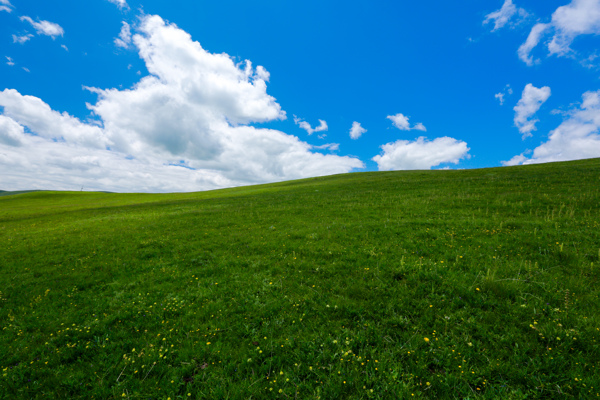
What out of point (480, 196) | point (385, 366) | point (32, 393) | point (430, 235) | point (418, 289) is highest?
point (480, 196)

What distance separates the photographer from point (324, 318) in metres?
6.82

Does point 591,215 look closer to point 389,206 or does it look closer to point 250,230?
point 389,206

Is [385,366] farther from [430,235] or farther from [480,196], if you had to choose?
[480,196]

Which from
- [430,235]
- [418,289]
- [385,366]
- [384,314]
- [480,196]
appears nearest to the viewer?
[385,366]

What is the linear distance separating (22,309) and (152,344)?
21.7 feet

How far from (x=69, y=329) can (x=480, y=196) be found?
28540 millimetres

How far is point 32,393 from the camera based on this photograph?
200 inches

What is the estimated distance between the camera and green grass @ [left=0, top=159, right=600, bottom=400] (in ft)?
15.9

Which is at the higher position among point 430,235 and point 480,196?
point 480,196

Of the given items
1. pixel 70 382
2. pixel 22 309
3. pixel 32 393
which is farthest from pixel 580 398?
pixel 22 309

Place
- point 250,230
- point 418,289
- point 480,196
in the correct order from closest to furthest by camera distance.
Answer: point 418,289
point 250,230
point 480,196

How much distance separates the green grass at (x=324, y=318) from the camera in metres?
4.86

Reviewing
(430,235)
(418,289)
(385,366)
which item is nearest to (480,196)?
(430,235)

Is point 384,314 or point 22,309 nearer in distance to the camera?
point 384,314
